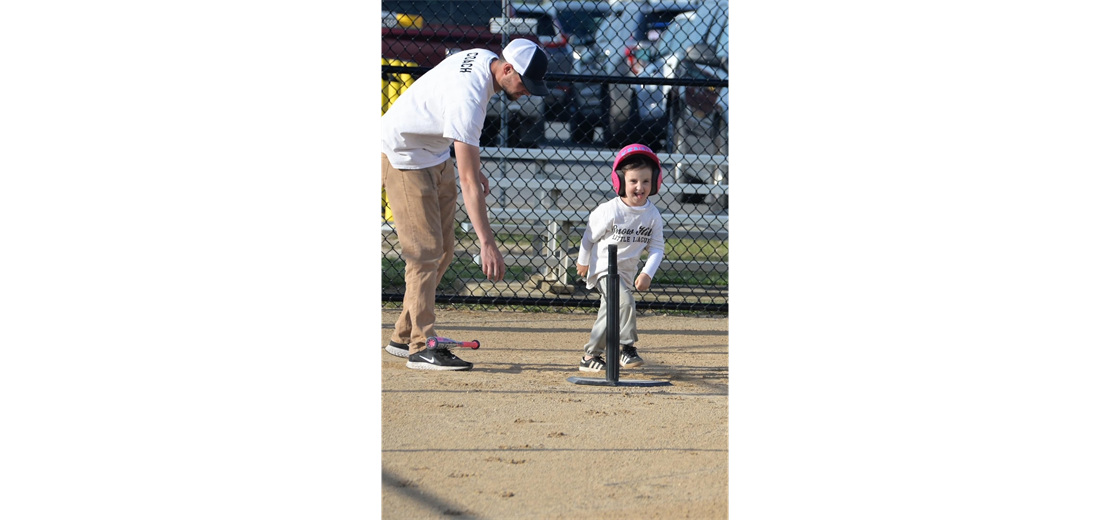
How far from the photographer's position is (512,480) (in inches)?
117

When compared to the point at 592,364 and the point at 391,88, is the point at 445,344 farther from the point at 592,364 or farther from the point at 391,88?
the point at 391,88

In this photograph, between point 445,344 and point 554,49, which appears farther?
point 554,49

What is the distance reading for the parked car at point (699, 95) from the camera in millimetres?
8859

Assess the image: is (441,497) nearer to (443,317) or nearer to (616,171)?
(616,171)

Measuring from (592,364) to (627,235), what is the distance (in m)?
0.69

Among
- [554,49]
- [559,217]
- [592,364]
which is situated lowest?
[592,364]

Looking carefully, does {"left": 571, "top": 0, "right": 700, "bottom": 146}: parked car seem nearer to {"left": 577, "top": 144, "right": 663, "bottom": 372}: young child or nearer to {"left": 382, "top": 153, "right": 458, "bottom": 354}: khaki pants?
{"left": 577, "top": 144, "right": 663, "bottom": 372}: young child

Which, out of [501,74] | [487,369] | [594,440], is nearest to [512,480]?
[594,440]

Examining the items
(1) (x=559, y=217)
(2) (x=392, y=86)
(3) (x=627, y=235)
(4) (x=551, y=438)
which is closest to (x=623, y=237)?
(3) (x=627, y=235)

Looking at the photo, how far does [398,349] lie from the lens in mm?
5094

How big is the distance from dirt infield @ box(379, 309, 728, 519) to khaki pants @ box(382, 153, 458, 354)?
281mm

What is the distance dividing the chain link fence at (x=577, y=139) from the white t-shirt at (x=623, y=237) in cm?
108

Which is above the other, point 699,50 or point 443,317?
point 699,50
